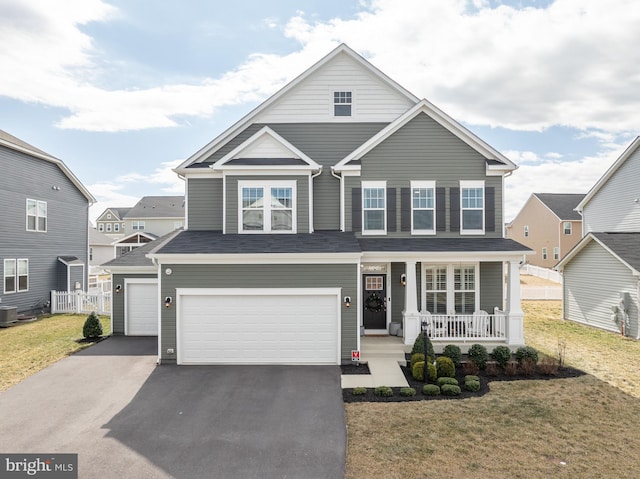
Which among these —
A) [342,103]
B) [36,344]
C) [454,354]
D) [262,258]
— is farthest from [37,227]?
[454,354]

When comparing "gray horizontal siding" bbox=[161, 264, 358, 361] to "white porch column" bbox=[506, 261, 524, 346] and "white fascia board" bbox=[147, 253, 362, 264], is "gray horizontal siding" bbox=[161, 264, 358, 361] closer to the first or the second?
"white fascia board" bbox=[147, 253, 362, 264]

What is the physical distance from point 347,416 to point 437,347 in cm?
530

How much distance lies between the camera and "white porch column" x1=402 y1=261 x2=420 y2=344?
11.5 m

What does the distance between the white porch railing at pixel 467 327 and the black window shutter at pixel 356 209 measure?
12.1 feet

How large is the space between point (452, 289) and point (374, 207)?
155 inches

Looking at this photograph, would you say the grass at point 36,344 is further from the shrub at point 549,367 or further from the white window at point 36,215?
the shrub at point 549,367

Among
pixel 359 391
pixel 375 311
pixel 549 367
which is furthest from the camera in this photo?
pixel 375 311

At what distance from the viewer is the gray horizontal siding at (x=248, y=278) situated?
34.7 feet

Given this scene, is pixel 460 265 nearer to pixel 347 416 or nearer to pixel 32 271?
pixel 347 416

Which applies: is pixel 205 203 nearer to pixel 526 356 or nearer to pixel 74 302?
pixel 74 302

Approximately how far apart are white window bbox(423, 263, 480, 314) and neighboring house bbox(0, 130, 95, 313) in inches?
734

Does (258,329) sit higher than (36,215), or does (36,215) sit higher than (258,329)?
(36,215)

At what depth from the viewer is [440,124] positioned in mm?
12828

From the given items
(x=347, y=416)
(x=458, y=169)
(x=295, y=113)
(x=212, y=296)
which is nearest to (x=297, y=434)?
(x=347, y=416)
